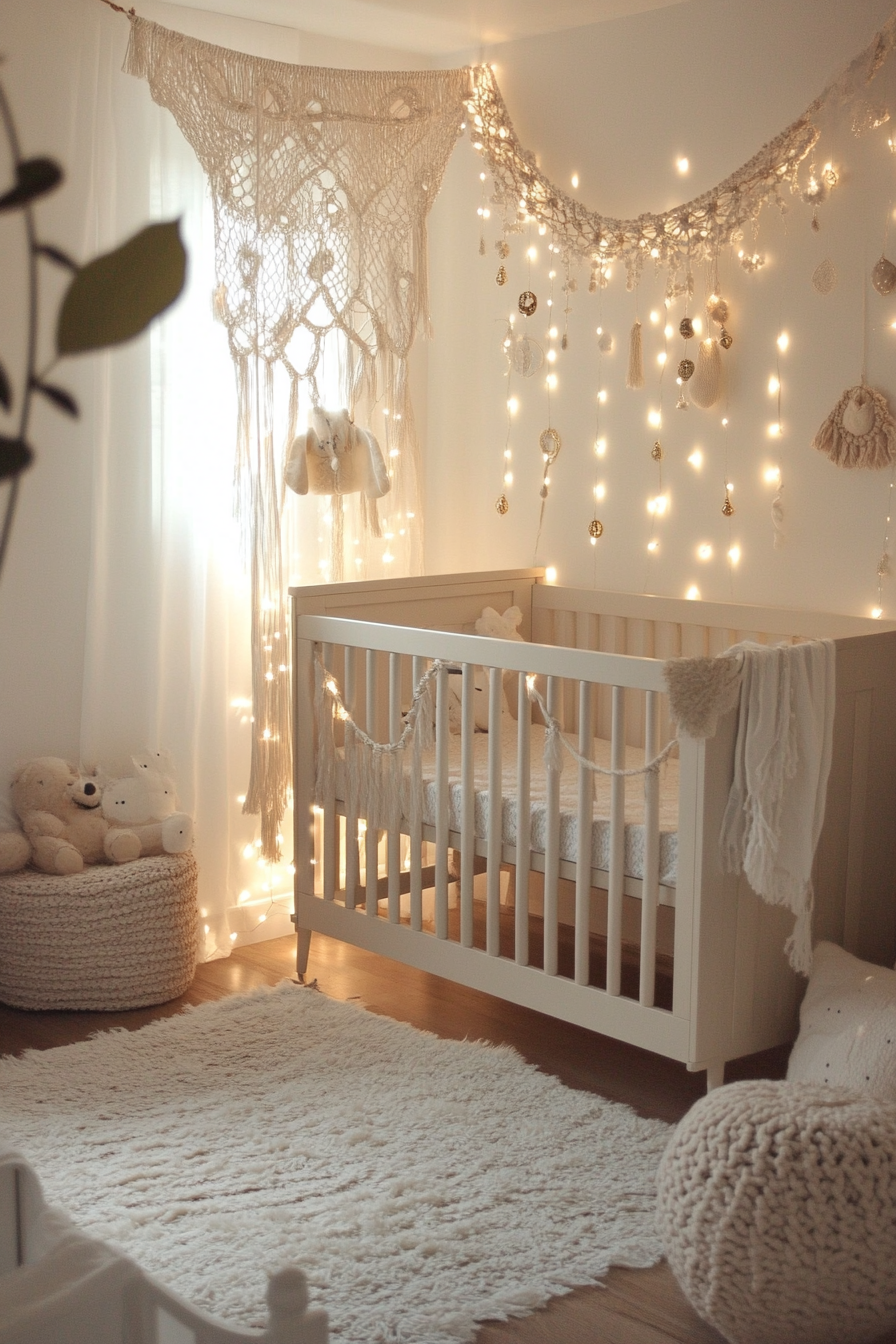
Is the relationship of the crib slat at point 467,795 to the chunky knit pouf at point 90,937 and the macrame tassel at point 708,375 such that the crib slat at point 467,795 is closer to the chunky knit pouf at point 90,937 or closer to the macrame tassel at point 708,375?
the chunky knit pouf at point 90,937

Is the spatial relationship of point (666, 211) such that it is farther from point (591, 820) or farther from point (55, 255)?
point (55, 255)

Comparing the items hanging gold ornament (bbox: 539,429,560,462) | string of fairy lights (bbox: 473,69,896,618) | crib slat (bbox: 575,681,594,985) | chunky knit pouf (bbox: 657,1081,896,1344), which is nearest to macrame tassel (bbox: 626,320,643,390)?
string of fairy lights (bbox: 473,69,896,618)

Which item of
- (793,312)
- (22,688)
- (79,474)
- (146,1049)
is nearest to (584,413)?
(793,312)

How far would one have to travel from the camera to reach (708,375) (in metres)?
3.02

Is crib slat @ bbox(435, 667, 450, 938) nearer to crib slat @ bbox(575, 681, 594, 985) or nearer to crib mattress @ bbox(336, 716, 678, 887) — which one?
crib mattress @ bbox(336, 716, 678, 887)

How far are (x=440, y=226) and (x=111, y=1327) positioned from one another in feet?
10.7

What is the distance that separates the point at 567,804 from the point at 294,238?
4.84 feet

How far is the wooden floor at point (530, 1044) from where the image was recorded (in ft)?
6.05

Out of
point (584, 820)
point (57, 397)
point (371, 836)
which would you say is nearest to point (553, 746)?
point (584, 820)

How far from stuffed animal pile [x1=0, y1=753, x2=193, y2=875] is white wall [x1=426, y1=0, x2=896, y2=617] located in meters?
1.18

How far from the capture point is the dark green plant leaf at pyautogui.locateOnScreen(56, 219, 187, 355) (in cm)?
28

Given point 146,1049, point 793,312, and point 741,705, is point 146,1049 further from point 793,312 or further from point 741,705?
point 793,312

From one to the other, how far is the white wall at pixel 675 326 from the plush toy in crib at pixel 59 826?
1.28 metres

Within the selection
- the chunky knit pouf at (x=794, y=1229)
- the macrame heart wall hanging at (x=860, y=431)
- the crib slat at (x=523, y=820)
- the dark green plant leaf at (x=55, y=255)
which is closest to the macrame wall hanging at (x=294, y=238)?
the crib slat at (x=523, y=820)
